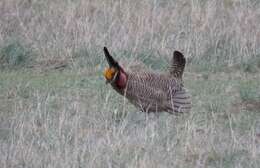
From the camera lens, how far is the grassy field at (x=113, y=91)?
5.88 m

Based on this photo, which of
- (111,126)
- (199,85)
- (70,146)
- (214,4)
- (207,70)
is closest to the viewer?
(70,146)

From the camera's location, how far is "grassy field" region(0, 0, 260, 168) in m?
5.88

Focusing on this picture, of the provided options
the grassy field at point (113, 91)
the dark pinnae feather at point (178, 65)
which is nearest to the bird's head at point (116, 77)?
the grassy field at point (113, 91)

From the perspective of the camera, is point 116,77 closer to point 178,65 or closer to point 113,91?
point 178,65

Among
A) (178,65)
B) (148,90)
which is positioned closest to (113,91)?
(178,65)

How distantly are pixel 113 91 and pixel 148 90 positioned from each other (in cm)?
118

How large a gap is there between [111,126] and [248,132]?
3.48 ft

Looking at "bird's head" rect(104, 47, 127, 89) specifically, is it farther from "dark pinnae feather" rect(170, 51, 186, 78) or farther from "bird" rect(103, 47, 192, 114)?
"dark pinnae feather" rect(170, 51, 186, 78)

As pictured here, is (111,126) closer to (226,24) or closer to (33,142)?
(33,142)

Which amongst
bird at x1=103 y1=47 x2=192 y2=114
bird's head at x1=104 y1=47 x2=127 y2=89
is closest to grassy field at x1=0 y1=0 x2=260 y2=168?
bird at x1=103 y1=47 x2=192 y2=114

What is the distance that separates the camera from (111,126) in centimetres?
664

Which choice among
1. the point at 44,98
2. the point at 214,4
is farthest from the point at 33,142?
the point at 214,4

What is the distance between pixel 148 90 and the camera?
7.34m

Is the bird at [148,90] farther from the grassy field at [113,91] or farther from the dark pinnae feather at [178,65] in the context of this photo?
the dark pinnae feather at [178,65]
